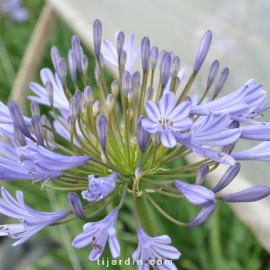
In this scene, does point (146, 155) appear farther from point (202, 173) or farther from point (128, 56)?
point (128, 56)

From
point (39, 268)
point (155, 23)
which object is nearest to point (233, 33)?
point (155, 23)

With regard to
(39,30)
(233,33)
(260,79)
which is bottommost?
(39,30)

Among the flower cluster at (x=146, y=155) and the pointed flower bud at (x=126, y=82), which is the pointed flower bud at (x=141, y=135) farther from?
the pointed flower bud at (x=126, y=82)

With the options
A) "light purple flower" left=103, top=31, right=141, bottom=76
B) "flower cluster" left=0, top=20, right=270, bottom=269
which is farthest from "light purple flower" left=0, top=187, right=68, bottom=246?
"light purple flower" left=103, top=31, right=141, bottom=76

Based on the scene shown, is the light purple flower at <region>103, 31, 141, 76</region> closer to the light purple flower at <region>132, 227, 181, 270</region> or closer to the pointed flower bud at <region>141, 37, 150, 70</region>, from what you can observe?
the pointed flower bud at <region>141, 37, 150, 70</region>

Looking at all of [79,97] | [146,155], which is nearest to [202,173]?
[146,155]

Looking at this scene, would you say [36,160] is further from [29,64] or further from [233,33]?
[29,64]

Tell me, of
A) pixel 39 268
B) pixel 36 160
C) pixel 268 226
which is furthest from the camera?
pixel 39 268
